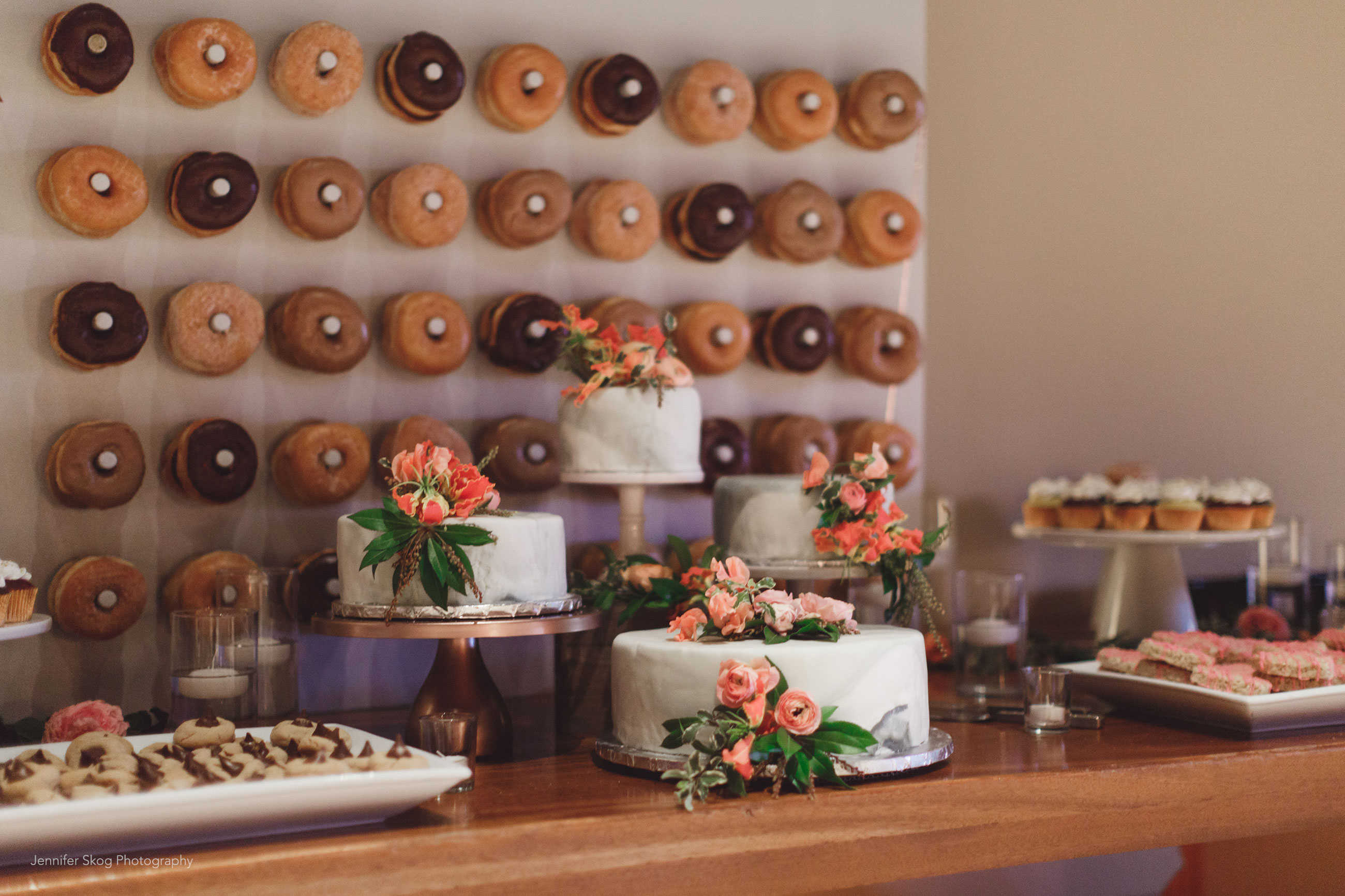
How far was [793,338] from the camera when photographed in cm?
291

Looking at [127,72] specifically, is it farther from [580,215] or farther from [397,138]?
[580,215]

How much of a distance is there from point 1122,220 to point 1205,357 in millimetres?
453

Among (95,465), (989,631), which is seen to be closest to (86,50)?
(95,465)

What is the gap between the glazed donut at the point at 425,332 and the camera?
255 centimetres

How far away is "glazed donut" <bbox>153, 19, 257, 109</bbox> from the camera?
2391 mm

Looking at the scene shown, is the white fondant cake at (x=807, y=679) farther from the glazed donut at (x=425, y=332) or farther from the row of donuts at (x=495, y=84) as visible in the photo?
the row of donuts at (x=495, y=84)

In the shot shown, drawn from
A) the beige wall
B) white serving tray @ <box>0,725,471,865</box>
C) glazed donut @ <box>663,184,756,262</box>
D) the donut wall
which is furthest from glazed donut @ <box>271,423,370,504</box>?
the beige wall

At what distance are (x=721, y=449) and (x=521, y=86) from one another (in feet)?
2.91

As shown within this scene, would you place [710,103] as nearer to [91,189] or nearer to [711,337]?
[711,337]

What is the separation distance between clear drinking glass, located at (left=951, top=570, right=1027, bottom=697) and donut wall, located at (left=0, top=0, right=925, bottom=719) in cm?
66

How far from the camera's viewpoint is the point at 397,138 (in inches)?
104

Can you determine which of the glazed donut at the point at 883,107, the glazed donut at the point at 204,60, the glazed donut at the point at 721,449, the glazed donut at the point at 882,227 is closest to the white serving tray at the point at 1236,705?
the glazed donut at the point at 721,449

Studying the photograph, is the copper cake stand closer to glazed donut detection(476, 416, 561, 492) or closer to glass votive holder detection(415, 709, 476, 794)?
glass votive holder detection(415, 709, 476, 794)

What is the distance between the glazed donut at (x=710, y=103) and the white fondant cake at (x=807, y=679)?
1422 mm
